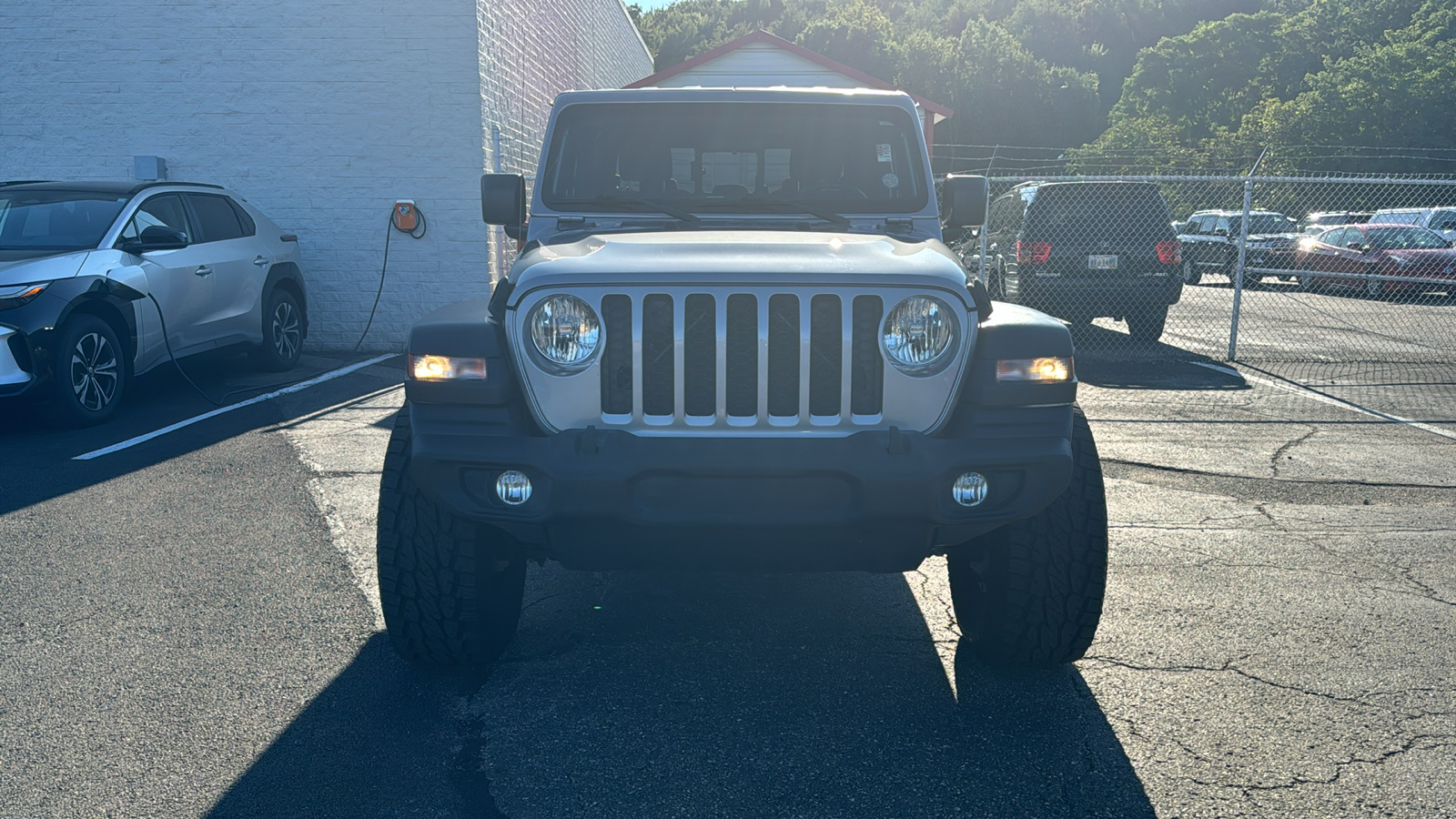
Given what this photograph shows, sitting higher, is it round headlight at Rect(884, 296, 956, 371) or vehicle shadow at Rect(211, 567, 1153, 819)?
round headlight at Rect(884, 296, 956, 371)

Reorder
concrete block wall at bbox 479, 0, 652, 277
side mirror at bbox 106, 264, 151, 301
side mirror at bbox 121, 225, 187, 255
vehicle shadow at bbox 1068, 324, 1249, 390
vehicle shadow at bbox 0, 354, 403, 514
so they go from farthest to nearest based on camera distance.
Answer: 1. concrete block wall at bbox 479, 0, 652, 277
2. vehicle shadow at bbox 1068, 324, 1249, 390
3. side mirror at bbox 121, 225, 187, 255
4. side mirror at bbox 106, 264, 151, 301
5. vehicle shadow at bbox 0, 354, 403, 514

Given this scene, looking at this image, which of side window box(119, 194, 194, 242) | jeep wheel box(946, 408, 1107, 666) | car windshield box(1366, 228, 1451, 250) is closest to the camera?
jeep wheel box(946, 408, 1107, 666)

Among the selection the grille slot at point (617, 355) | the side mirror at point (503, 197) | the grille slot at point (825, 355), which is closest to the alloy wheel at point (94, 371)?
the side mirror at point (503, 197)

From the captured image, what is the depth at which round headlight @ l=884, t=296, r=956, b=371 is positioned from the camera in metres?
3.06

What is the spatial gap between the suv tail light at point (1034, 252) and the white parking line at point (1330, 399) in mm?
1862

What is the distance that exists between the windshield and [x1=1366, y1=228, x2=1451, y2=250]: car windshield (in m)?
17.1

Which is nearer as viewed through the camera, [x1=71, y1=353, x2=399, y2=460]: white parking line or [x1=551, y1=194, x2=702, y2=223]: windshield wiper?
[x1=551, y1=194, x2=702, y2=223]: windshield wiper

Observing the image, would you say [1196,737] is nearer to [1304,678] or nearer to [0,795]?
[1304,678]

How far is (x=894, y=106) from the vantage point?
453 centimetres

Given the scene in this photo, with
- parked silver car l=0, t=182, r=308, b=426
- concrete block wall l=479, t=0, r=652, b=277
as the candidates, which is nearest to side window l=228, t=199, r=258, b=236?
parked silver car l=0, t=182, r=308, b=426

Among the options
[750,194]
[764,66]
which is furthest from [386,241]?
[764,66]

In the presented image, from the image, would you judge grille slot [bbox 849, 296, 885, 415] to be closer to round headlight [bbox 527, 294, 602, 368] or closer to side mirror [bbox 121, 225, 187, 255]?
round headlight [bbox 527, 294, 602, 368]

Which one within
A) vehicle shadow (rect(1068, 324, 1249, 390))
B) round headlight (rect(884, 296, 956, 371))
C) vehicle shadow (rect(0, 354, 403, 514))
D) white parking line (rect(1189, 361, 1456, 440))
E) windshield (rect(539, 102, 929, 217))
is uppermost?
→ windshield (rect(539, 102, 929, 217))

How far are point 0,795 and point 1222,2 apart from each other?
94283 millimetres
